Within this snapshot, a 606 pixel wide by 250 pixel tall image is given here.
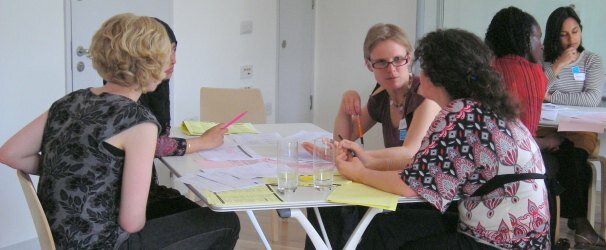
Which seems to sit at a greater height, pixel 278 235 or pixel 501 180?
pixel 501 180

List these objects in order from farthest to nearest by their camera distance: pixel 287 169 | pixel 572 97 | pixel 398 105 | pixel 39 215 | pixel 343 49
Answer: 1. pixel 343 49
2. pixel 572 97
3. pixel 398 105
4. pixel 287 169
5. pixel 39 215

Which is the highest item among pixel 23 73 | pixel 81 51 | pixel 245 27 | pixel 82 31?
pixel 245 27

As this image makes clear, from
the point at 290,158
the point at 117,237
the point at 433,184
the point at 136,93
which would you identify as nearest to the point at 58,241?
the point at 117,237

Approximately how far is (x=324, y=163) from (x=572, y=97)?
2.41 meters

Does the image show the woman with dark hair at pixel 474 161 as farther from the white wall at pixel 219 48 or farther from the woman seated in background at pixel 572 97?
the white wall at pixel 219 48

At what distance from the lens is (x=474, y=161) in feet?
5.50

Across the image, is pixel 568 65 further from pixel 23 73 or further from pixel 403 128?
pixel 23 73

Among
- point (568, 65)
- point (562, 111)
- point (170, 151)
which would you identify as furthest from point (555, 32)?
point (170, 151)

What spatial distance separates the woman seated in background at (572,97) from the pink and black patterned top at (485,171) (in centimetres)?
194

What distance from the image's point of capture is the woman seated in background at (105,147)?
1652 millimetres

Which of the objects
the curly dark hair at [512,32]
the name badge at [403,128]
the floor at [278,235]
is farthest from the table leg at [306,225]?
the floor at [278,235]

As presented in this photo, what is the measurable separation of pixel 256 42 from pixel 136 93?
132 inches

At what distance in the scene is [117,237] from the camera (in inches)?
68.3

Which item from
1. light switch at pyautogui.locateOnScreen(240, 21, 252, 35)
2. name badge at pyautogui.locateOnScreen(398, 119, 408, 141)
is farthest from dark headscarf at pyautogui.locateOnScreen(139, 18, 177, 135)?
light switch at pyautogui.locateOnScreen(240, 21, 252, 35)
